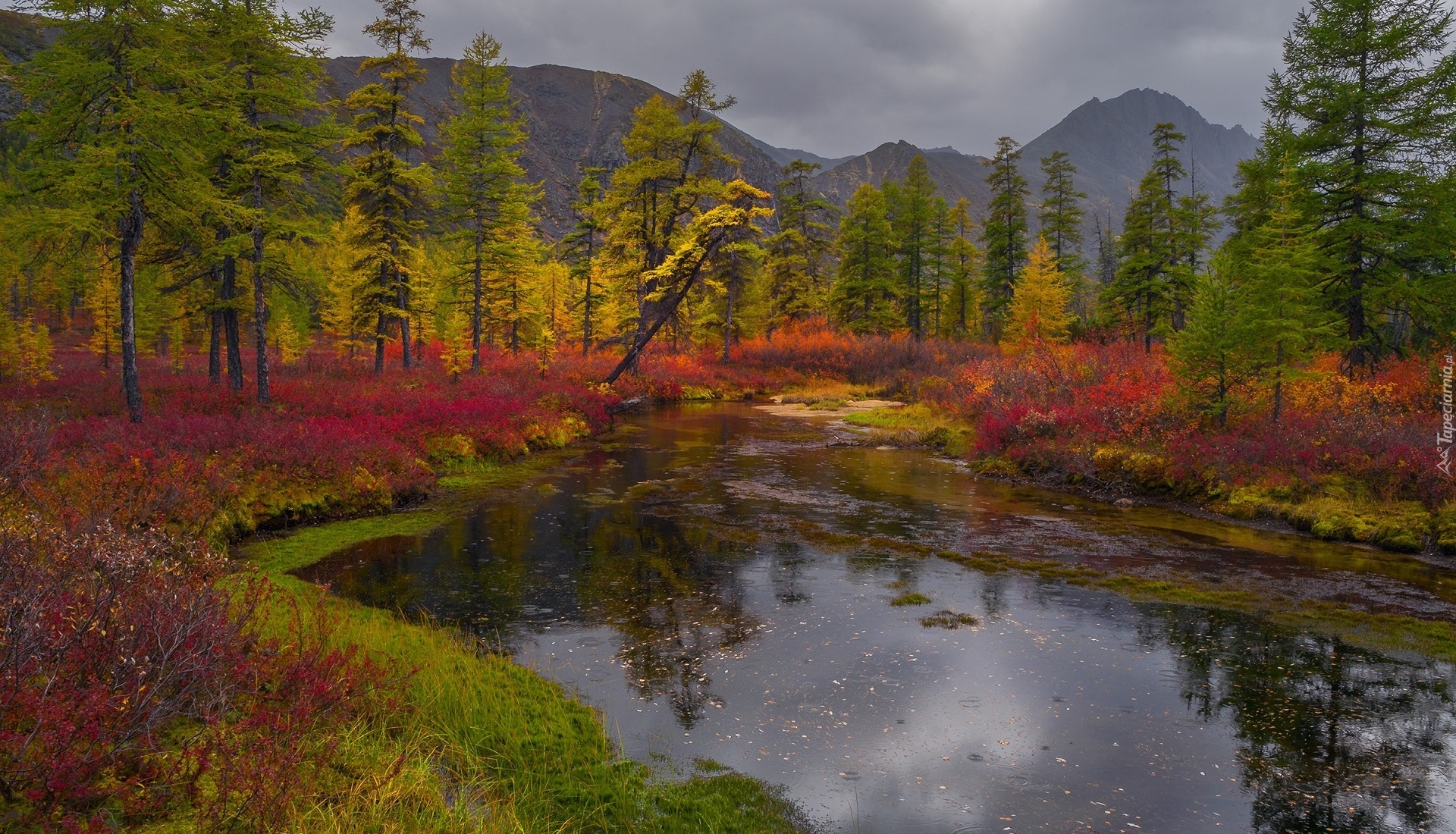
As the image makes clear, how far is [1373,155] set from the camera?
21.0m

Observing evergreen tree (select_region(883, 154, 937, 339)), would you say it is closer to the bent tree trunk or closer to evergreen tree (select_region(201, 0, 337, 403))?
the bent tree trunk

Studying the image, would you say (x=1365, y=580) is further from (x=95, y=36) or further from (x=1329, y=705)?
(x=95, y=36)

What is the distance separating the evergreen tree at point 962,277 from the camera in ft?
187

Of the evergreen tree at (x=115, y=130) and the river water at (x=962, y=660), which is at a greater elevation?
the evergreen tree at (x=115, y=130)

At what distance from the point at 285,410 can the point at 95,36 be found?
9.28 m

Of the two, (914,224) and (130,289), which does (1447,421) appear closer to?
(130,289)

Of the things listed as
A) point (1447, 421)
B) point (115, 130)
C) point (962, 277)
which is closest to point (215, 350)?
point (115, 130)

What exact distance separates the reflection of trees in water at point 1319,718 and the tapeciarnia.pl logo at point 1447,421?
782cm

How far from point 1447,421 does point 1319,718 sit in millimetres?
12065

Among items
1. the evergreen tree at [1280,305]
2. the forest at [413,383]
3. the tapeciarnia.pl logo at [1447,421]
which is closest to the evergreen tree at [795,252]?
the forest at [413,383]

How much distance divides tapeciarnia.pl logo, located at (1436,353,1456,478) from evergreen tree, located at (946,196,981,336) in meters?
39.7

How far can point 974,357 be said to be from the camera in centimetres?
4294

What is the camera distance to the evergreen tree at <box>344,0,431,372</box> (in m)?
28.5

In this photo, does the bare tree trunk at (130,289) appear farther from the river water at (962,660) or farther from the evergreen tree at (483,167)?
the evergreen tree at (483,167)
